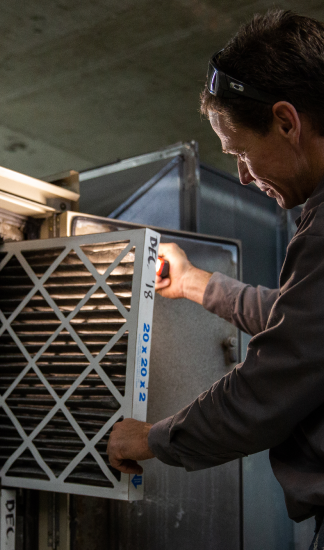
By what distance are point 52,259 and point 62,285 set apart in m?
0.09

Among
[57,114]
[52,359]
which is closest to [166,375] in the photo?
[52,359]

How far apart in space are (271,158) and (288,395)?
43cm

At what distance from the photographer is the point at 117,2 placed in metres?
3.13

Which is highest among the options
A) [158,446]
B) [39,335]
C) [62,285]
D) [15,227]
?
[15,227]

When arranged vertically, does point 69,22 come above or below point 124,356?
above

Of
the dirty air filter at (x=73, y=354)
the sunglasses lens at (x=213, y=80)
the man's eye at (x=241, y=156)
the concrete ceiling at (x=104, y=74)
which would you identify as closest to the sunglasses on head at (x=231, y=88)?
the sunglasses lens at (x=213, y=80)

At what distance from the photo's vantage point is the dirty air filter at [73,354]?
1.44 metres

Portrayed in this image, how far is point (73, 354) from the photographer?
154cm

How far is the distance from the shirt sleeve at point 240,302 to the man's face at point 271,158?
0.58 m

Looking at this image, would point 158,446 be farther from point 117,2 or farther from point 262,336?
point 117,2

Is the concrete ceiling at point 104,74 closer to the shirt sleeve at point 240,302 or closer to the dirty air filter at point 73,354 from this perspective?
the shirt sleeve at point 240,302

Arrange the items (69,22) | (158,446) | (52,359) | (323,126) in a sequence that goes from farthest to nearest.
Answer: (69,22)
(52,359)
(158,446)
(323,126)

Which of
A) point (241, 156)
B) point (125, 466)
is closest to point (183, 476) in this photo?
point (125, 466)

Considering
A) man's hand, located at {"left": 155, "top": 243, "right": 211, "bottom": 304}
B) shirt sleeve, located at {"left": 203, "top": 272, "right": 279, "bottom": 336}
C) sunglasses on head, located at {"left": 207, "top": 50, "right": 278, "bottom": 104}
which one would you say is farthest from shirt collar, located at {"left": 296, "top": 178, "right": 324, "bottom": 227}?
man's hand, located at {"left": 155, "top": 243, "right": 211, "bottom": 304}
